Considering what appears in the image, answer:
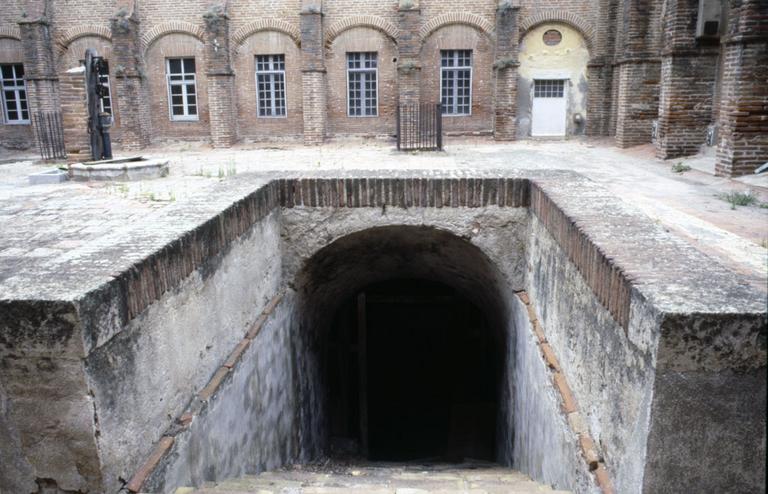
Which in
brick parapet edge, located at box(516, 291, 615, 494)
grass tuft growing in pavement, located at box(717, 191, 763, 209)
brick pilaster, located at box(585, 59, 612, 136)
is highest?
brick pilaster, located at box(585, 59, 612, 136)

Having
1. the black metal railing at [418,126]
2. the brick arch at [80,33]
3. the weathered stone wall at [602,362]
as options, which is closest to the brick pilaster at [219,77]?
the brick arch at [80,33]

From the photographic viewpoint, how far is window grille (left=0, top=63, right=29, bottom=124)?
822 inches

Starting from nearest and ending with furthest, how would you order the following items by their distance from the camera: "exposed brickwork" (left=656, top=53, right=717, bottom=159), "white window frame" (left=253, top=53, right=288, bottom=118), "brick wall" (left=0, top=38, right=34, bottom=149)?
"exposed brickwork" (left=656, top=53, right=717, bottom=159) < "white window frame" (left=253, top=53, right=288, bottom=118) < "brick wall" (left=0, top=38, right=34, bottom=149)

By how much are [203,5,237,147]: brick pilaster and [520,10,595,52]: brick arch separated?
9.09 metres

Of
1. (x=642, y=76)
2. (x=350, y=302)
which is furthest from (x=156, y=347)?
(x=642, y=76)

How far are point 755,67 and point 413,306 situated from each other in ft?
24.8

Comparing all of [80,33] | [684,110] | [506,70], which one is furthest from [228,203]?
[80,33]

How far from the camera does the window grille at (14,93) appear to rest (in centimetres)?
2088

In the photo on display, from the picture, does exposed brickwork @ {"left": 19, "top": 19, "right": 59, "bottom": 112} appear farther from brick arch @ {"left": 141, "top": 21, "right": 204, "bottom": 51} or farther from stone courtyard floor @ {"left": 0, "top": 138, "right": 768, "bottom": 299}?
stone courtyard floor @ {"left": 0, "top": 138, "right": 768, "bottom": 299}

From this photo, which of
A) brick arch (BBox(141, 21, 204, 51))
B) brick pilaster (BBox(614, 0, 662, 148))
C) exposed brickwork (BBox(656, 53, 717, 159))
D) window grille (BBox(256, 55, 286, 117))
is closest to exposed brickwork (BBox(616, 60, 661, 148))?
brick pilaster (BBox(614, 0, 662, 148))

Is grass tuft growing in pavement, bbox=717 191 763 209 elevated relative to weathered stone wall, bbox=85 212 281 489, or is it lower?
elevated

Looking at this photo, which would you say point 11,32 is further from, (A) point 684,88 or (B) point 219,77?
(A) point 684,88

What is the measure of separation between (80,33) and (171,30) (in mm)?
2986

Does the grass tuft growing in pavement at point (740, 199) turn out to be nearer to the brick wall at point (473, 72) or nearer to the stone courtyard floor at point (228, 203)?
the stone courtyard floor at point (228, 203)
